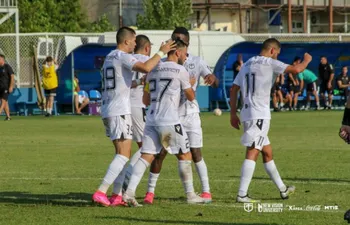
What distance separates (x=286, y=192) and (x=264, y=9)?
6537 centimetres

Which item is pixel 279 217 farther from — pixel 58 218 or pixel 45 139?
pixel 45 139

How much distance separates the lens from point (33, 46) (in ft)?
134

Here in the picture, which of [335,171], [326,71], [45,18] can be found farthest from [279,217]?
[45,18]

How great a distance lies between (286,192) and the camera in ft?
44.7

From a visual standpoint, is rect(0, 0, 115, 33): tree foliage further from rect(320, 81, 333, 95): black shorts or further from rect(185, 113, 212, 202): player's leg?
rect(185, 113, 212, 202): player's leg

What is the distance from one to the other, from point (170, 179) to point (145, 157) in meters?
3.27

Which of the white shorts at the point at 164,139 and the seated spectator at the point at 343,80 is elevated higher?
the white shorts at the point at 164,139

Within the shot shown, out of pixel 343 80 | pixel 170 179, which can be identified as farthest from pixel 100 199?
pixel 343 80

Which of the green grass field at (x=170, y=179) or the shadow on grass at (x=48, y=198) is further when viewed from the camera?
the shadow on grass at (x=48, y=198)

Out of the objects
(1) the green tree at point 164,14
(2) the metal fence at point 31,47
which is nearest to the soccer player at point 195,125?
(2) the metal fence at point 31,47

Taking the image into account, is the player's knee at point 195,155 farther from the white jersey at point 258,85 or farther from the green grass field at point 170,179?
the white jersey at point 258,85

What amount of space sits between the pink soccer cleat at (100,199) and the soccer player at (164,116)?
0.76 ft

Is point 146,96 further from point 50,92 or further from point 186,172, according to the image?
point 50,92

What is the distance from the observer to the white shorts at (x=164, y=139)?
12.9m
